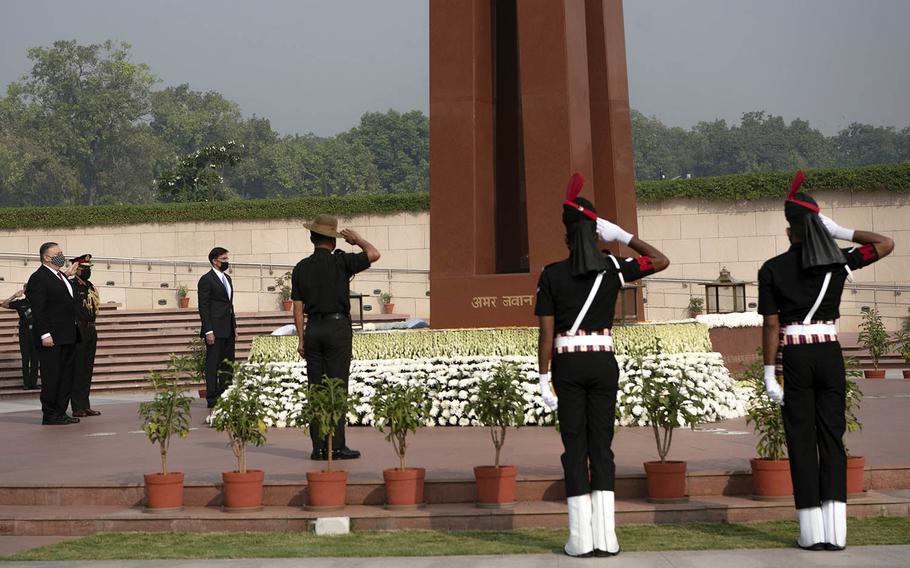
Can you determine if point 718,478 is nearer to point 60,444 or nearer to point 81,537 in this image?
point 81,537

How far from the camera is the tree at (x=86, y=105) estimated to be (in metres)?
65.0

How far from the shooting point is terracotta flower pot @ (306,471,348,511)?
6.50m

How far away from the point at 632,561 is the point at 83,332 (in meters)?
8.72

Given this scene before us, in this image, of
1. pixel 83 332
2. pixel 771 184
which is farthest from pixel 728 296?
pixel 771 184

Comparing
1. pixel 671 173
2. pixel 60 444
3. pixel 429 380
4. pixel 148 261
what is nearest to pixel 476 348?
pixel 429 380

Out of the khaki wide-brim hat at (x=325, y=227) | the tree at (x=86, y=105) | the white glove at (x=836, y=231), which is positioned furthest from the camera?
the tree at (x=86, y=105)

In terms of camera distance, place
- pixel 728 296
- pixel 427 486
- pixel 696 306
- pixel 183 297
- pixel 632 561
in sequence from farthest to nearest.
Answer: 1. pixel 183 297
2. pixel 696 306
3. pixel 728 296
4. pixel 427 486
5. pixel 632 561

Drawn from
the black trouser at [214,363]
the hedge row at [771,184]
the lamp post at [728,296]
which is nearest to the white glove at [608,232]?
the black trouser at [214,363]

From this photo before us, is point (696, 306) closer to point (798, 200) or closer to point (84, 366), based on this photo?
point (84, 366)

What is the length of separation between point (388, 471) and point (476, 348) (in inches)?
160

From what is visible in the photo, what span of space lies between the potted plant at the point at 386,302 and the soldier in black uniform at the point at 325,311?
63.0 feet

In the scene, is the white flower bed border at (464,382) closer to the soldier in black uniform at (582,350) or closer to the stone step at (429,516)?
the stone step at (429,516)

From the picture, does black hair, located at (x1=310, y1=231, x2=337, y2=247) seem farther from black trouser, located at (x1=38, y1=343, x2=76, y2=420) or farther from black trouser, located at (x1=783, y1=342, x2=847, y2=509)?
black trouser, located at (x1=38, y1=343, x2=76, y2=420)

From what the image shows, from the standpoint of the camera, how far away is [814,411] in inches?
222
